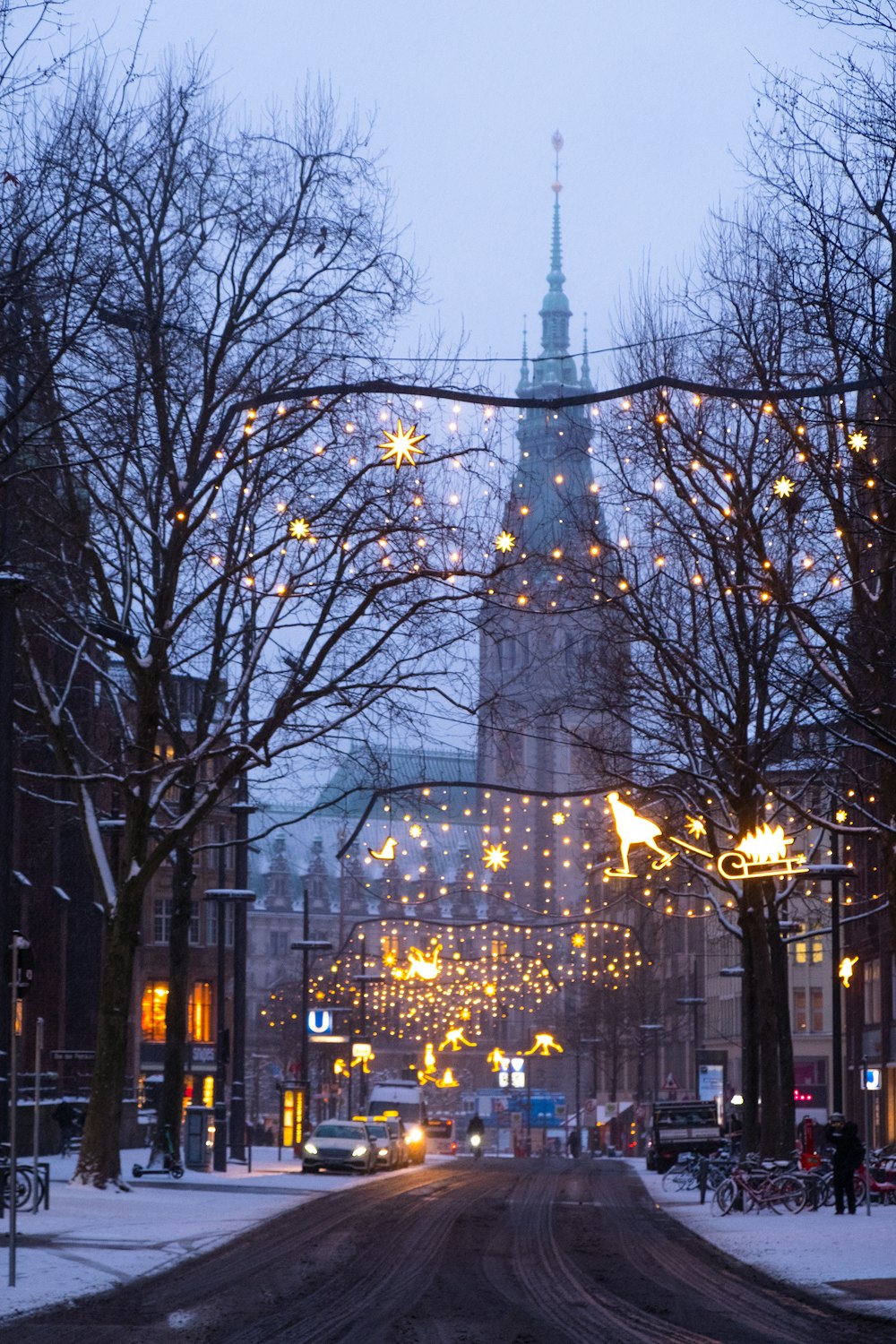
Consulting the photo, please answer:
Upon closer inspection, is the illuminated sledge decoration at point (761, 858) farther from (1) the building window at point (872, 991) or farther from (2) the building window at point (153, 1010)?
(2) the building window at point (153, 1010)

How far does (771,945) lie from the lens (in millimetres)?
38562

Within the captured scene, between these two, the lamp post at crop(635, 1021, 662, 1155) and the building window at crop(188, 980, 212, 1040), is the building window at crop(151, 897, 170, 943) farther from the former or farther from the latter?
the lamp post at crop(635, 1021, 662, 1155)

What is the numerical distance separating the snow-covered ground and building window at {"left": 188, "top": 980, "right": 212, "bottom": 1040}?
1765 inches

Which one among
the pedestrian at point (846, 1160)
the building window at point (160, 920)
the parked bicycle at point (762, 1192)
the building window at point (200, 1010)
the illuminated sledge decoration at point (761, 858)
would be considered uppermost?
the building window at point (160, 920)

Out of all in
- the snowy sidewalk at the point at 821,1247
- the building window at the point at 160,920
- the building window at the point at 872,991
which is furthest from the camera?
the building window at the point at 160,920

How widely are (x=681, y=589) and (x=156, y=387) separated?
16.3 meters

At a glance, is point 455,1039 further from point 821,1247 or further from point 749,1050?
point 821,1247

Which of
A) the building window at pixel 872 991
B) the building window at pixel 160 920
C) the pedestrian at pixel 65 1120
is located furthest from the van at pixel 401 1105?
the pedestrian at pixel 65 1120

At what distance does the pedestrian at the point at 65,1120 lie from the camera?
5003 cm

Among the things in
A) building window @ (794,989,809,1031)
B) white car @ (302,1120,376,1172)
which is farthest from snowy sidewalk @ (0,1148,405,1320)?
building window @ (794,989,809,1031)

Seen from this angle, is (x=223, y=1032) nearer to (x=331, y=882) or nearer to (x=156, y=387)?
(x=156, y=387)

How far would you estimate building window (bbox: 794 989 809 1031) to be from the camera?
85.8 m

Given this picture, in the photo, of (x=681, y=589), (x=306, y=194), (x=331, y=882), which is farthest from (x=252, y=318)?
(x=331, y=882)

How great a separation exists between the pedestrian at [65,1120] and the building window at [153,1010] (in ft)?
99.2
